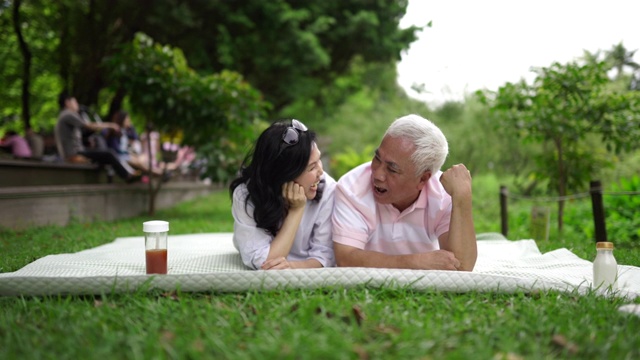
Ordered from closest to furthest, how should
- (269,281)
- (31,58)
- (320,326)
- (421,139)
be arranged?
1. (320,326)
2. (269,281)
3. (421,139)
4. (31,58)

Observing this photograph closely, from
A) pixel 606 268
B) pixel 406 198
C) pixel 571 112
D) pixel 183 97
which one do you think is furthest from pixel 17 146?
pixel 606 268

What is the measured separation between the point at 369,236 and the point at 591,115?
162 inches

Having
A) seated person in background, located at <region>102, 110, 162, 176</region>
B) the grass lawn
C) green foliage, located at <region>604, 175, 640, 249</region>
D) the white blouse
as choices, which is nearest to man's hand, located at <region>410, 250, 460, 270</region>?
the grass lawn

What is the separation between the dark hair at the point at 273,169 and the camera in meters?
3.01

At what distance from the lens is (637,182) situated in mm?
6781

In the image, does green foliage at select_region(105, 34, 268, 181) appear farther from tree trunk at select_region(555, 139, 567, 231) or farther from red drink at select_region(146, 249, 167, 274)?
red drink at select_region(146, 249, 167, 274)

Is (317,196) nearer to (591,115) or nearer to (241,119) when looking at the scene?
(591,115)

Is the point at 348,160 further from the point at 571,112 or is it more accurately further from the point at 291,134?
the point at 291,134

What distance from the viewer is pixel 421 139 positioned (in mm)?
2979

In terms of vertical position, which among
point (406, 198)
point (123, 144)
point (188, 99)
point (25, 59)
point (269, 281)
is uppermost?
point (25, 59)

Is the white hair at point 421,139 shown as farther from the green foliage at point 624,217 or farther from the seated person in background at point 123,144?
the seated person in background at point 123,144

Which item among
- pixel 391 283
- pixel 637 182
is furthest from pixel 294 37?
pixel 391 283

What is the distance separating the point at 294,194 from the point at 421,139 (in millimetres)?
761

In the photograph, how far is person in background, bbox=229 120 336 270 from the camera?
303 centimetres
